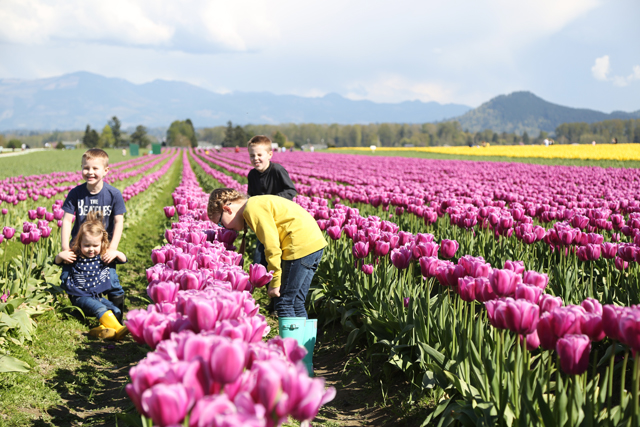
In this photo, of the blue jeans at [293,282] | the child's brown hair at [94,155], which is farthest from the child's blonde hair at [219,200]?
the child's brown hair at [94,155]

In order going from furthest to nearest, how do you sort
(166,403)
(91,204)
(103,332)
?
(91,204), (103,332), (166,403)

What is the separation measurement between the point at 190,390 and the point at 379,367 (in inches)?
128

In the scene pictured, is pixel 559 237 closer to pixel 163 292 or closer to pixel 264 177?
pixel 264 177

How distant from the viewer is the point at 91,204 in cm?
569

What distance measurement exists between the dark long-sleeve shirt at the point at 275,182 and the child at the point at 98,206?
176 cm

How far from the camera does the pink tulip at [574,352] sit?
6.82 feet

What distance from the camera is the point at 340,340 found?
17.2 ft

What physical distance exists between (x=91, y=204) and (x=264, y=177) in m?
2.14

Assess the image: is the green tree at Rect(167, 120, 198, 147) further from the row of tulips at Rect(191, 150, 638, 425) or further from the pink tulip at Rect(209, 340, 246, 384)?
the pink tulip at Rect(209, 340, 246, 384)

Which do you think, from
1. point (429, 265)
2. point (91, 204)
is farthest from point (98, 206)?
point (429, 265)

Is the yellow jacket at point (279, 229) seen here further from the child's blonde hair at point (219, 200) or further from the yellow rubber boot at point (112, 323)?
the yellow rubber boot at point (112, 323)

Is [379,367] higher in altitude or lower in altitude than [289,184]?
lower

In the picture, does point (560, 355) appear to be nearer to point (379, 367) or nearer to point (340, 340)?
point (379, 367)

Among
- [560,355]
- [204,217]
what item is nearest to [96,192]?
[204,217]
